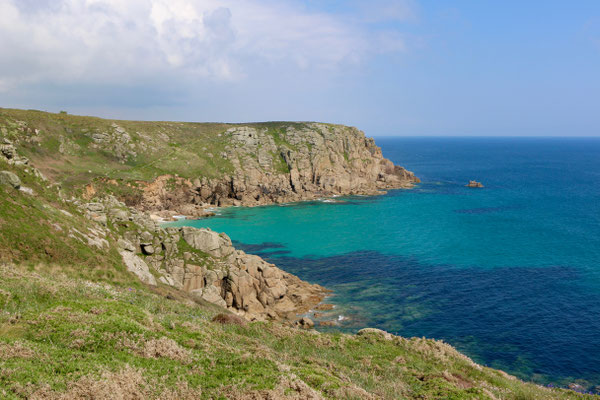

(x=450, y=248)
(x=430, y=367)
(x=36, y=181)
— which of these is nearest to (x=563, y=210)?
(x=450, y=248)

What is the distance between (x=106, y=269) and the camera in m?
34.4

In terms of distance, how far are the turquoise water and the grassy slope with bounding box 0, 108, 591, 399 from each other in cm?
1662

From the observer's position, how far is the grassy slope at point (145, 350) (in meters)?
14.5

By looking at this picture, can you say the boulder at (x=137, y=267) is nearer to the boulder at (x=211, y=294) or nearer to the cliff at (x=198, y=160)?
the boulder at (x=211, y=294)

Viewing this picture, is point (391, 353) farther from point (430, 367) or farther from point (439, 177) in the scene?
point (439, 177)

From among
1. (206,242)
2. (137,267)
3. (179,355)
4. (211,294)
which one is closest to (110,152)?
(206,242)

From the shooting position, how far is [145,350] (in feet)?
57.0

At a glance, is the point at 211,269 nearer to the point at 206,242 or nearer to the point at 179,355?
the point at 206,242

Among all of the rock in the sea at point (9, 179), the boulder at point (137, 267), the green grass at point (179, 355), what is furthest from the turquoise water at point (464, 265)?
the rock in the sea at point (9, 179)

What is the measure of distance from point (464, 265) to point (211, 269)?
45.0 meters

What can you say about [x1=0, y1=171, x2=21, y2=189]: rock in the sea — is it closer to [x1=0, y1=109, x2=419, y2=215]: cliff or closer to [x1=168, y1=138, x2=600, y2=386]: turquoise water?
[x1=168, y1=138, x2=600, y2=386]: turquoise water

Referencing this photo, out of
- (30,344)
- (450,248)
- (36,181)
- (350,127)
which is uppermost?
(350,127)

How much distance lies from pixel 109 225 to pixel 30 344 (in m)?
36.3

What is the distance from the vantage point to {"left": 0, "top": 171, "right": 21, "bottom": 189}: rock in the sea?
36312 millimetres
